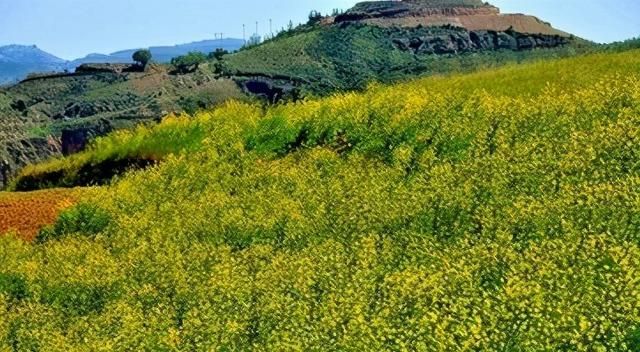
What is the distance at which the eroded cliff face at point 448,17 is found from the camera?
11162 centimetres

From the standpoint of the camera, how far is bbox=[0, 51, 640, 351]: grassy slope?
12414 mm

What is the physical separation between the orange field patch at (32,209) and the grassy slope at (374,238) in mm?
1368

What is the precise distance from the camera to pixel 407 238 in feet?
57.7

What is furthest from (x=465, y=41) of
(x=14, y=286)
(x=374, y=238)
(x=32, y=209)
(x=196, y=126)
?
(x=374, y=238)

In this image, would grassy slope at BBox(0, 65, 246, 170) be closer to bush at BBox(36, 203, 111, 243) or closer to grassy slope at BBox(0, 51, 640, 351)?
grassy slope at BBox(0, 51, 640, 351)

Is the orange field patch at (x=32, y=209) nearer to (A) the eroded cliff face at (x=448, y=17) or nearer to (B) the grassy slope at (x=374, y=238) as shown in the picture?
(B) the grassy slope at (x=374, y=238)

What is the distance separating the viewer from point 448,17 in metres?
119

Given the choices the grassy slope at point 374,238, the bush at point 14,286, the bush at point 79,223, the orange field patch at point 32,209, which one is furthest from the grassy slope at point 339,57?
the bush at point 14,286

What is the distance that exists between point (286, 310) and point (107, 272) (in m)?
7.95

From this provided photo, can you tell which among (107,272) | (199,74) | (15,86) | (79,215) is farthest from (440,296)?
(15,86)

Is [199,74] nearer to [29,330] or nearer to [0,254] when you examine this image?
[0,254]

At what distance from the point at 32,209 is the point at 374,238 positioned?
57.9 ft

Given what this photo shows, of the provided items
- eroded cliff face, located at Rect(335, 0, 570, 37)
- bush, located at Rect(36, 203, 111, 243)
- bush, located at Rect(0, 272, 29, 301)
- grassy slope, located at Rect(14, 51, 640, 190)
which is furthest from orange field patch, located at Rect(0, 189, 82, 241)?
eroded cliff face, located at Rect(335, 0, 570, 37)

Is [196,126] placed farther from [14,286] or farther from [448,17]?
[448,17]
